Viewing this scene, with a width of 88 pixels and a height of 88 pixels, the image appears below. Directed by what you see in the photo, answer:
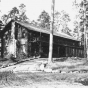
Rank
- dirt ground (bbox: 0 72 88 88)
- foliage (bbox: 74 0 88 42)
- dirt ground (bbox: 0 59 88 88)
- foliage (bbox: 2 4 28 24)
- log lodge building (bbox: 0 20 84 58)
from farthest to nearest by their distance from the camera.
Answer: foliage (bbox: 2 4 28 24) < foliage (bbox: 74 0 88 42) < log lodge building (bbox: 0 20 84 58) < dirt ground (bbox: 0 59 88 88) < dirt ground (bbox: 0 72 88 88)

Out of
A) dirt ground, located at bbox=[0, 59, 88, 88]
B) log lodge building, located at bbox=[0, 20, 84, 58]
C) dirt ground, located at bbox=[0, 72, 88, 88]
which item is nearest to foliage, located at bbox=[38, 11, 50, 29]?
log lodge building, located at bbox=[0, 20, 84, 58]

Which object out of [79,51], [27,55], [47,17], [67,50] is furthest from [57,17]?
[27,55]

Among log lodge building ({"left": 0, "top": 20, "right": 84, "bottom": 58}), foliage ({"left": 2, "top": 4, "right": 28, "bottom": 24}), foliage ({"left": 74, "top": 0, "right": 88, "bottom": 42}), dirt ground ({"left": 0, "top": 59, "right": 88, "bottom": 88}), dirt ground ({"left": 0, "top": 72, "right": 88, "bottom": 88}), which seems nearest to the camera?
dirt ground ({"left": 0, "top": 72, "right": 88, "bottom": 88})

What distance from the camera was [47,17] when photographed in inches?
3216

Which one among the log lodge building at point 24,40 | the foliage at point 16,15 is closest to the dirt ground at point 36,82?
the log lodge building at point 24,40

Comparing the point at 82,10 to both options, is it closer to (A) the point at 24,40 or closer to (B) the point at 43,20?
(A) the point at 24,40

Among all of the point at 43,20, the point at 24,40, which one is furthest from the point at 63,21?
the point at 24,40

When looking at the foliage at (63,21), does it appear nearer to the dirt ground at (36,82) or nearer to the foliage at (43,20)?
the foliage at (43,20)

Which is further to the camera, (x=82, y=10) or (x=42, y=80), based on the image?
(x=82, y=10)

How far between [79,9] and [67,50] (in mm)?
10929

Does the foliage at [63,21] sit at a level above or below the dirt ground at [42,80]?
above

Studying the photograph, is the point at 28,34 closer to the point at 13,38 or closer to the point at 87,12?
the point at 13,38

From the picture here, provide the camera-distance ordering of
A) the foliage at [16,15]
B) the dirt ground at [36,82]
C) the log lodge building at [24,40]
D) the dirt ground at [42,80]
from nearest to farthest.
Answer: the dirt ground at [36,82] < the dirt ground at [42,80] < the log lodge building at [24,40] < the foliage at [16,15]

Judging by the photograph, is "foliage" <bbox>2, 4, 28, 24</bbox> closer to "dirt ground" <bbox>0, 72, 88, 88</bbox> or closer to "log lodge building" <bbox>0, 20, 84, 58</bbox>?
"log lodge building" <bbox>0, 20, 84, 58</bbox>
